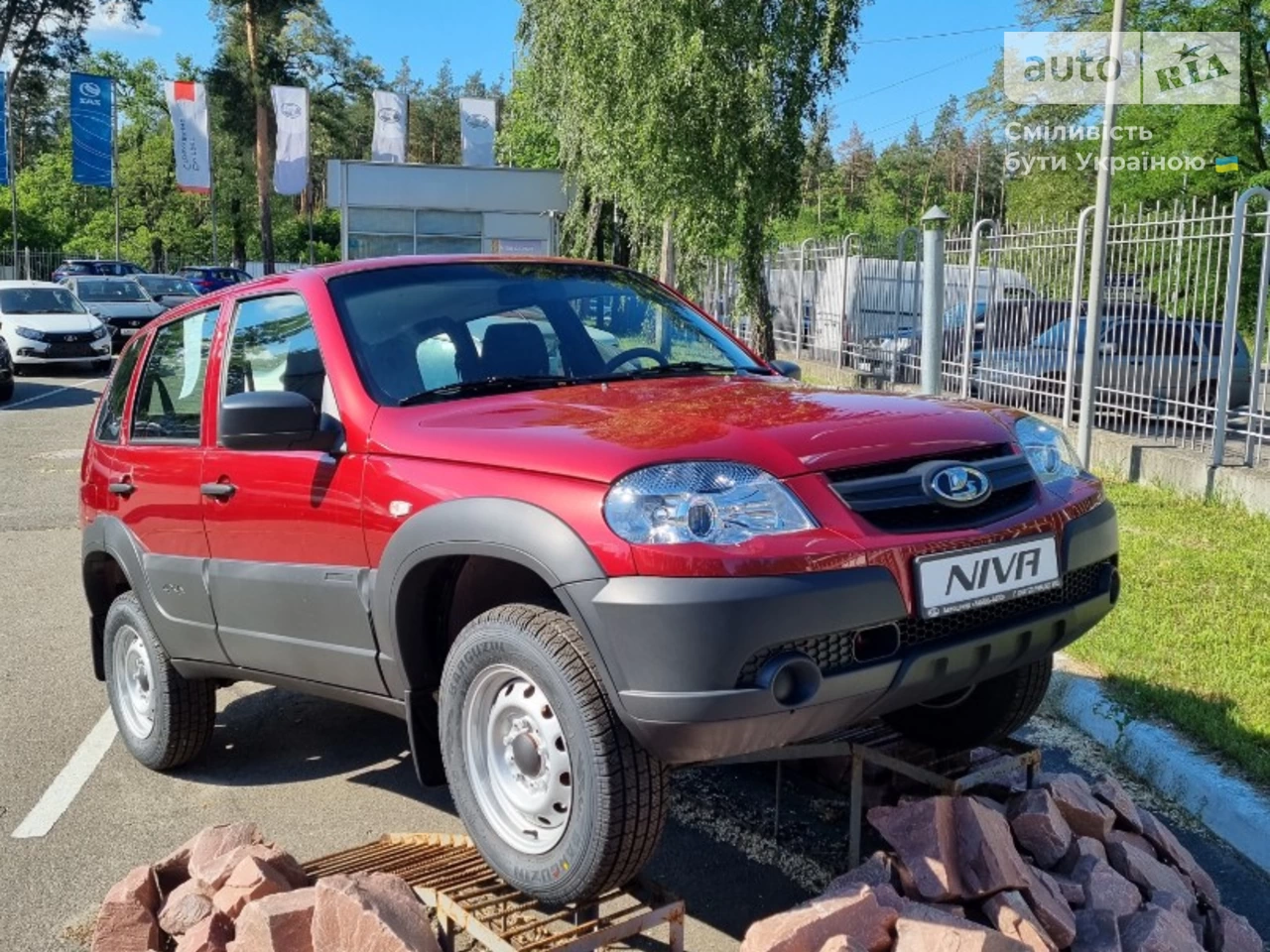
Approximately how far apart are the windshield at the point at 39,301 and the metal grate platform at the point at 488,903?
2222 cm

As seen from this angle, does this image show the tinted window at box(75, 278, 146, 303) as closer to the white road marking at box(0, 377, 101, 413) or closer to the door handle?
the white road marking at box(0, 377, 101, 413)

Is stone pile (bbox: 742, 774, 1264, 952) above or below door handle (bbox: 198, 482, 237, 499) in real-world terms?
below

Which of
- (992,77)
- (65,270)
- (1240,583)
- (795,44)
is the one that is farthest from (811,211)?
(1240,583)

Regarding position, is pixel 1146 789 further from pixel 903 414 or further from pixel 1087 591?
pixel 903 414

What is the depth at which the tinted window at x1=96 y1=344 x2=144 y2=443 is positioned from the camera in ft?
16.5

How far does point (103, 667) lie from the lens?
508cm

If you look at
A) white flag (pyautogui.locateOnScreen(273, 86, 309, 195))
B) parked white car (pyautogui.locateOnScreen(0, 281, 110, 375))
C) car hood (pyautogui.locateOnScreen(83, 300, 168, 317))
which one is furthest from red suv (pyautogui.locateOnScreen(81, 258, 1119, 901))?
white flag (pyautogui.locateOnScreen(273, 86, 309, 195))

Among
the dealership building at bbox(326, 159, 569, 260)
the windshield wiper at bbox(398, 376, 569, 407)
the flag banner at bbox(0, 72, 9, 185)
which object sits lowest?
the windshield wiper at bbox(398, 376, 569, 407)

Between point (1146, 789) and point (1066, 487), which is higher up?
point (1066, 487)

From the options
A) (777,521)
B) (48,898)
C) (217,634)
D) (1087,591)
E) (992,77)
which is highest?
(992,77)

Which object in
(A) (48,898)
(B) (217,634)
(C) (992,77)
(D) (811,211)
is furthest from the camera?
(D) (811,211)

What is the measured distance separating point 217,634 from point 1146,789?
3.41 m

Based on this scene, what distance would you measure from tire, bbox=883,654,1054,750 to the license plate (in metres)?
0.61

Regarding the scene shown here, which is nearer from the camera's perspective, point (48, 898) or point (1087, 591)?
point (1087, 591)
